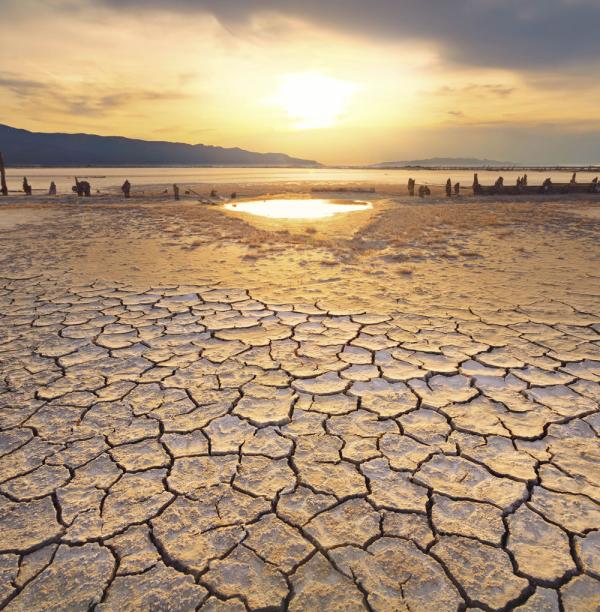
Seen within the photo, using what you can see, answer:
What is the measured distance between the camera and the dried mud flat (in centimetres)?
163

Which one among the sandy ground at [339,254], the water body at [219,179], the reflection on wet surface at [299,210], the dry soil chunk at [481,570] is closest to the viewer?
the dry soil chunk at [481,570]

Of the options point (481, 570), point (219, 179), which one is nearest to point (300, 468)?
point (481, 570)

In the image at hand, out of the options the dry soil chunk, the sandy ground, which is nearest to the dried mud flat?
the dry soil chunk

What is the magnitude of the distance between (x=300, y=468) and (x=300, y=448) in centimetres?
17

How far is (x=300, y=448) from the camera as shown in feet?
7.90

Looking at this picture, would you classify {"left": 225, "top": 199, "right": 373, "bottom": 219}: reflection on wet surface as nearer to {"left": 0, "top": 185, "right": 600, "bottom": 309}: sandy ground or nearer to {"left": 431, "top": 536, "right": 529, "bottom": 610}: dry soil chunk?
{"left": 0, "top": 185, "right": 600, "bottom": 309}: sandy ground

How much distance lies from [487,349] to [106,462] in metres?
3.29

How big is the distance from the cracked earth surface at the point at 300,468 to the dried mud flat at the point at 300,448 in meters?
0.01

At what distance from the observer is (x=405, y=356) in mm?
3551

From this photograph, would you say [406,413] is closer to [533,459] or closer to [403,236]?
[533,459]

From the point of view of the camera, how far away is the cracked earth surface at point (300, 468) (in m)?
1.62

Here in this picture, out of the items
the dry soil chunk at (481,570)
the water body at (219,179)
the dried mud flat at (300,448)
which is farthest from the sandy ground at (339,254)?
the water body at (219,179)

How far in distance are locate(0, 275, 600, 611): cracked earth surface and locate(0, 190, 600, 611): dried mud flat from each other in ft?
0.04

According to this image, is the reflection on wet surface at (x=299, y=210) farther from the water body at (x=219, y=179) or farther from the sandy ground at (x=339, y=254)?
the water body at (x=219, y=179)
